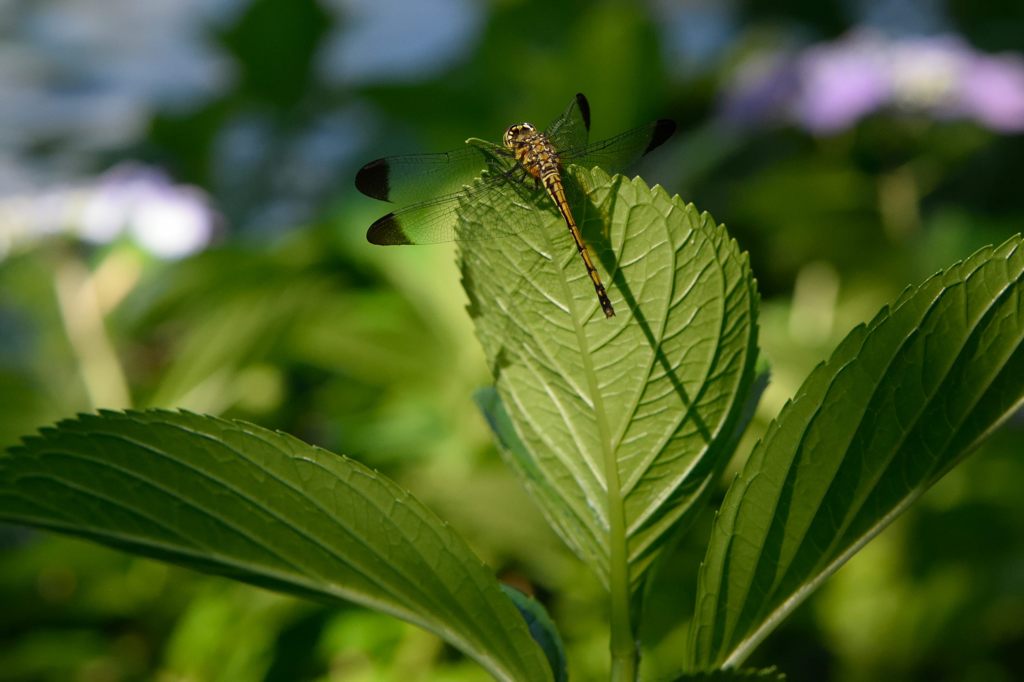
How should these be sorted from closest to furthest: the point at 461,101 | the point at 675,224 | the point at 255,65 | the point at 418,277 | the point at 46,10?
the point at 675,224
the point at 418,277
the point at 461,101
the point at 255,65
the point at 46,10

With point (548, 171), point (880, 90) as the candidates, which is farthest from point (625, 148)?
point (880, 90)

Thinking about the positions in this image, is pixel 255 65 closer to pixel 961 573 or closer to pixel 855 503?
pixel 961 573

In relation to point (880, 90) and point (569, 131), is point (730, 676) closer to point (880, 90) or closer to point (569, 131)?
point (569, 131)

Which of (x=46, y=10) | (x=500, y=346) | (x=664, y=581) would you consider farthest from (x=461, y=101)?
(x=46, y=10)

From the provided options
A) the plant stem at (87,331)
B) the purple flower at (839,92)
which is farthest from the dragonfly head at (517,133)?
the purple flower at (839,92)

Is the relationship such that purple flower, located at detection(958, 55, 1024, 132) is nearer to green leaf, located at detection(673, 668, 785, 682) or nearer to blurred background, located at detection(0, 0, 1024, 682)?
blurred background, located at detection(0, 0, 1024, 682)

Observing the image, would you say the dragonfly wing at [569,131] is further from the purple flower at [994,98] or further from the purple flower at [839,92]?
the purple flower at [994,98]
